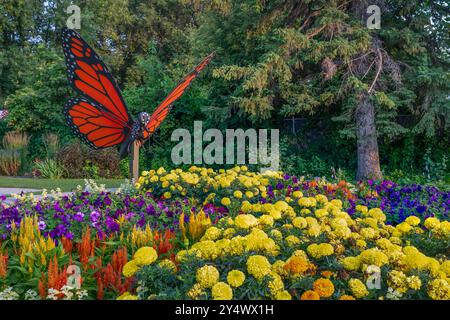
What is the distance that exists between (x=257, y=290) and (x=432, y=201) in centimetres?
351

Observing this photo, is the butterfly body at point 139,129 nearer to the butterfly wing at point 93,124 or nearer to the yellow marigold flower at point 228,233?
the butterfly wing at point 93,124

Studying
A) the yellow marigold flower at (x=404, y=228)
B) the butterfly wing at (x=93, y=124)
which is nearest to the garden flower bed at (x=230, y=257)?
the yellow marigold flower at (x=404, y=228)

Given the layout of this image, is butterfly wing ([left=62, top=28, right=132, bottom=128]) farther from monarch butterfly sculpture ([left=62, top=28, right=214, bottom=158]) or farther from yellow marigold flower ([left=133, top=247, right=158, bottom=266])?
yellow marigold flower ([left=133, top=247, right=158, bottom=266])

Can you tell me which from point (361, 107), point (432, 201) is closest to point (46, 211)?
point (432, 201)

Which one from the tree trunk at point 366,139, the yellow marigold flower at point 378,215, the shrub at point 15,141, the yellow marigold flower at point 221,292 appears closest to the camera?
the yellow marigold flower at point 221,292

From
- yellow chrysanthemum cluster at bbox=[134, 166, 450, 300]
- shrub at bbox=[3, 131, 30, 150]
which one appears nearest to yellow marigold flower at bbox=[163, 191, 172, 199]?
yellow chrysanthemum cluster at bbox=[134, 166, 450, 300]

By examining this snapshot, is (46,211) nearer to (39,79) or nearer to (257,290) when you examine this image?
(257,290)

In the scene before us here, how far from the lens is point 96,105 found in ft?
22.8

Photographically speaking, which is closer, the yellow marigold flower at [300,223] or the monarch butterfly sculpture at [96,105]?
the yellow marigold flower at [300,223]

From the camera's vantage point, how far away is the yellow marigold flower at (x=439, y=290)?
185cm

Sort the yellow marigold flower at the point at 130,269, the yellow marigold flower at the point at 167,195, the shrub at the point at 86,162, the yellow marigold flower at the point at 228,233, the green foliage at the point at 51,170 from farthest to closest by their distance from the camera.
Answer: the shrub at the point at 86,162, the green foliage at the point at 51,170, the yellow marigold flower at the point at 167,195, the yellow marigold flower at the point at 228,233, the yellow marigold flower at the point at 130,269

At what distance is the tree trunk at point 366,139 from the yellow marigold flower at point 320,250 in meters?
7.32

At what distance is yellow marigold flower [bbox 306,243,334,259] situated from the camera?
2.19m

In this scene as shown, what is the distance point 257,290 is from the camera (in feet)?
6.26
